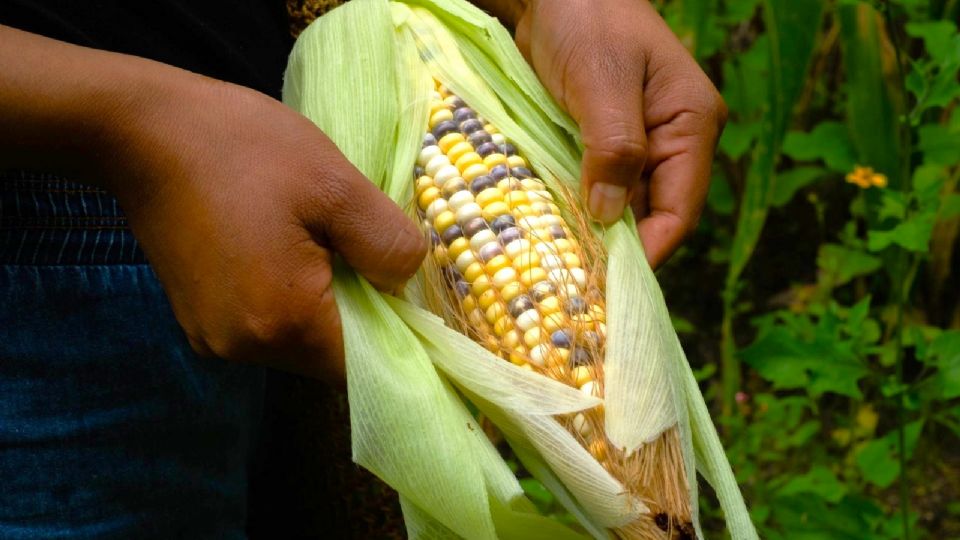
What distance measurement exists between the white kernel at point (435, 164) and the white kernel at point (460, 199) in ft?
0.14

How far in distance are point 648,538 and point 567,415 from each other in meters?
0.13

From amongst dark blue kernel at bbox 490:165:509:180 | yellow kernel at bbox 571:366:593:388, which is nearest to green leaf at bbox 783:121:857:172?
dark blue kernel at bbox 490:165:509:180

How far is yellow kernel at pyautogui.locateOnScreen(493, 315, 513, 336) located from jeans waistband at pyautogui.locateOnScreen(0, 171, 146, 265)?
0.39 m

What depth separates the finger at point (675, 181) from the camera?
47.5 inches

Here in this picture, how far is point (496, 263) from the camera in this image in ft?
3.47

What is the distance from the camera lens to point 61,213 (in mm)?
1058

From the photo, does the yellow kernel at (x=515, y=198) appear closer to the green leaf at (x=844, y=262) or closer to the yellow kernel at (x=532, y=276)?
the yellow kernel at (x=532, y=276)

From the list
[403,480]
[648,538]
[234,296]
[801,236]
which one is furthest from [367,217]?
[801,236]

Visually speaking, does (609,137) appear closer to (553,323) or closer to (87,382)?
(553,323)

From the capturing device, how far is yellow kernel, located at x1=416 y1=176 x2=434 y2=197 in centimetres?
114

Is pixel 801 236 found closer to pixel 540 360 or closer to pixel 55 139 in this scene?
pixel 540 360

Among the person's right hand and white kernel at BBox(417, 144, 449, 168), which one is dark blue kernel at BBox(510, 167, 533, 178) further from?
the person's right hand

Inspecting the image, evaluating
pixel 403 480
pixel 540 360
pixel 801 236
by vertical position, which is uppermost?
pixel 540 360

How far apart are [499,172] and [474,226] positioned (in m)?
0.08
